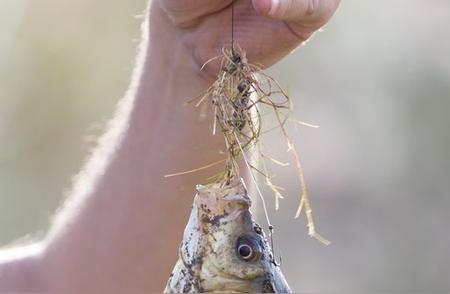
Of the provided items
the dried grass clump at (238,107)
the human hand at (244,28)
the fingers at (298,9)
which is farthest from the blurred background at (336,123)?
→ the dried grass clump at (238,107)

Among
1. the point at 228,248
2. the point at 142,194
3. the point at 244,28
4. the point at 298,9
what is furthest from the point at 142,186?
the point at 228,248

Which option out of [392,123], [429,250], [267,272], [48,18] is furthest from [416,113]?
[267,272]

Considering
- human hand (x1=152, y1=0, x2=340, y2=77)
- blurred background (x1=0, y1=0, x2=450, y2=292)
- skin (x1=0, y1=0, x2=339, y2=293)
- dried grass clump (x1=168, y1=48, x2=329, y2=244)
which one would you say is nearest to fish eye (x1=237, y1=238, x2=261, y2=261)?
dried grass clump (x1=168, y1=48, x2=329, y2=244)

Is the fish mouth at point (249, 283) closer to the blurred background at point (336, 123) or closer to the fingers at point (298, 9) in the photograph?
the fingers at point (298, 9)

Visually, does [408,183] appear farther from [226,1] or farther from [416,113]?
[226,1]

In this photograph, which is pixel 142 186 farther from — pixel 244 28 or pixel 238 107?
pixel 238 107

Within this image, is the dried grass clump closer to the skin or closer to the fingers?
the fingers
